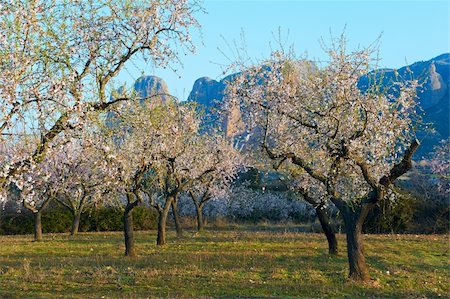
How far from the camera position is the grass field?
14.5m

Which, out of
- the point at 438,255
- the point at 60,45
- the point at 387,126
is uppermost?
the point at 60,45

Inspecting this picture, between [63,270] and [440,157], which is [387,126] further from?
[440,157]

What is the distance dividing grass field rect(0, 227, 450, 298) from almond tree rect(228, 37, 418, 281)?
1.77 m

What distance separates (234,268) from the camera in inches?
720

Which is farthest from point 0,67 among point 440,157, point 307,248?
point 440,157

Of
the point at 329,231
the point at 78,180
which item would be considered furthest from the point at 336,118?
the point at 78,180

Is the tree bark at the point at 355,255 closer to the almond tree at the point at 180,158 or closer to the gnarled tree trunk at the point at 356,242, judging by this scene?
the gnarled tree trunk at the point at 356,242

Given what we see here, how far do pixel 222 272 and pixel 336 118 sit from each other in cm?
639

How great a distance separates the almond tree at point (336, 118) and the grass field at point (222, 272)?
1.77m

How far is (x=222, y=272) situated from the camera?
56.5ft

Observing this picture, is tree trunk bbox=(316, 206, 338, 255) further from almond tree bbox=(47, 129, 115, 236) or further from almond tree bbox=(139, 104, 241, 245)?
almond tree bbox=(47, 129, 115, 236)

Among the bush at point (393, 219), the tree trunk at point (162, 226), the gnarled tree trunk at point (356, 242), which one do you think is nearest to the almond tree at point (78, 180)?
the tree trunk at point (162, 226)

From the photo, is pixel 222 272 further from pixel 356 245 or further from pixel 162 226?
pixel 162 226

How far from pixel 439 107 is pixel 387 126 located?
105210mm
